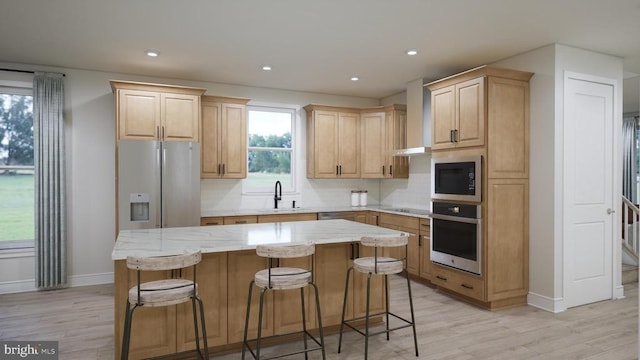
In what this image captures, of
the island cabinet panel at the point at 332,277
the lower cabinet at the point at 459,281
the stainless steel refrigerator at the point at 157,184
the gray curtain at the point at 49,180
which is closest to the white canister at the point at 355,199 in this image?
the lower cabinet at the point at 459,281

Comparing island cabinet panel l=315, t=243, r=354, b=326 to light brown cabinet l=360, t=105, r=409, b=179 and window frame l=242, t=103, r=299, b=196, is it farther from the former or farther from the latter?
light brown cabinet l=360, t=105, r=409, b=179

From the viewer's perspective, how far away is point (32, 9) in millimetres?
3229

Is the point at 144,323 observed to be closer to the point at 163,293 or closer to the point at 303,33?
the point at 163,293

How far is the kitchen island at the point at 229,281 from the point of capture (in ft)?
8.96

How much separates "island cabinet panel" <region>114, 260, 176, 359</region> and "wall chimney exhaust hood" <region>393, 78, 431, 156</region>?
367 centimetres

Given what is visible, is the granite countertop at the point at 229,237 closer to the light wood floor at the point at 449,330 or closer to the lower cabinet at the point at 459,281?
the light wood floor at the point at 449,330

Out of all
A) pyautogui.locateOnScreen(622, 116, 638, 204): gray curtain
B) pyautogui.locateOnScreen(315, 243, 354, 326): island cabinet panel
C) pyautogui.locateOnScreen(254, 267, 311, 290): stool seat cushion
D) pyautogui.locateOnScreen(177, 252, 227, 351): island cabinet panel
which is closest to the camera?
pyautogui.locateOnScreen(254, 267, 311, 290): stool seat cushion

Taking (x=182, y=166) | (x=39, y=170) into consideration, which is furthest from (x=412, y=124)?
(x=39, y=170)

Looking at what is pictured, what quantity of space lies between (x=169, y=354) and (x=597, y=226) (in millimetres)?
4412

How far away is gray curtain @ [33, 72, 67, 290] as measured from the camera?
15.5ft

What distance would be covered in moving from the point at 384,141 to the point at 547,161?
8.40 feet

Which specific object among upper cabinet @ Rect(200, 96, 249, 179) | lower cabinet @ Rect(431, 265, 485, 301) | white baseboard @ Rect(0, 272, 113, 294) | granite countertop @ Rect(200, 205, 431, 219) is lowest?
white baseboard @ Rect(0, 272, 113, 294)

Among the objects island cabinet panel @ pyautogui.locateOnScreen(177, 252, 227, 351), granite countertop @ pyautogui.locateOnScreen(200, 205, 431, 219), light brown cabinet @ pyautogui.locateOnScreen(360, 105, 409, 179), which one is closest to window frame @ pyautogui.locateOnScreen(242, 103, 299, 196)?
granite countertop @ pyautogui.locateOnScreen(200, 205, 431, 219)

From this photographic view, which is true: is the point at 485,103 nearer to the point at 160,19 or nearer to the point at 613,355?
the point at 613,355
